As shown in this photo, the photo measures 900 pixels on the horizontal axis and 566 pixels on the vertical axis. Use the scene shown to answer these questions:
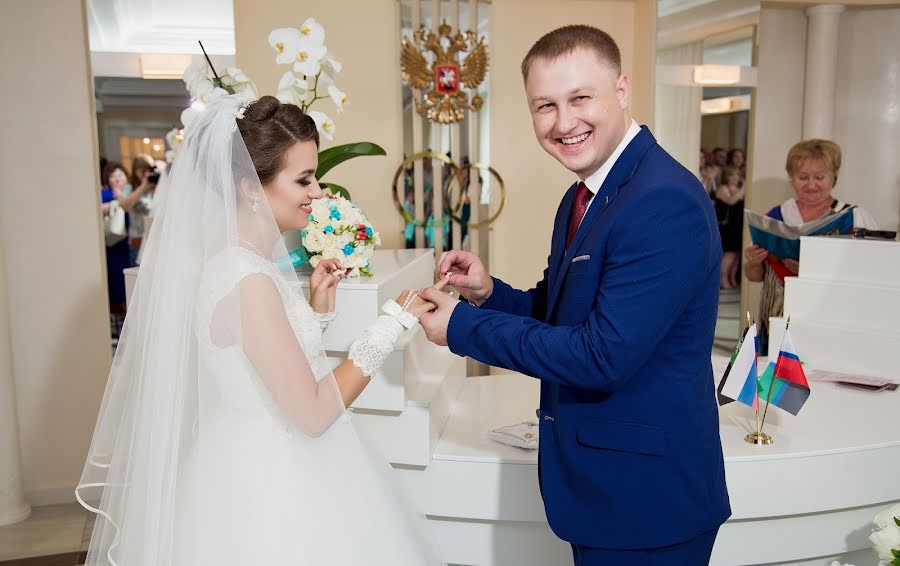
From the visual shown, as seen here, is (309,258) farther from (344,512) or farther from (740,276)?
(740,276)

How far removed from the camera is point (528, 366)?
5.63 feet

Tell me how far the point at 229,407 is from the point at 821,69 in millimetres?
5789

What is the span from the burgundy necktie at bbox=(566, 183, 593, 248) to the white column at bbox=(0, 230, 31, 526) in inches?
127

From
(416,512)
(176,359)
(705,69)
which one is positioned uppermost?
(705,69)

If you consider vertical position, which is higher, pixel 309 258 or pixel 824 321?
pixel 309 258

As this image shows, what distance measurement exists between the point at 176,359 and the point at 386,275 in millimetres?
847

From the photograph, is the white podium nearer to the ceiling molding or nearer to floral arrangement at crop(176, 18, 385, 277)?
floral arrangement at crop(176, 18, 385, 277)

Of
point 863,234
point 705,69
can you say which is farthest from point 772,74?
point 863,234

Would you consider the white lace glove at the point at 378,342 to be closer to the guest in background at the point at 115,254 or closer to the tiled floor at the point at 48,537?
the tiled floor at the point at 48,537

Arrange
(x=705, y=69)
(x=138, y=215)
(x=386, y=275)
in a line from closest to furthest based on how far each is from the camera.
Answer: (x=386, y=275), (x=138, y=215), (x=705, y=69)

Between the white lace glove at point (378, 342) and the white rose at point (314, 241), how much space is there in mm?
529

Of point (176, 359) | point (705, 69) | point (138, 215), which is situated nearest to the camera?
point (176, 359)

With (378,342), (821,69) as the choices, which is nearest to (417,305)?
(378,342)

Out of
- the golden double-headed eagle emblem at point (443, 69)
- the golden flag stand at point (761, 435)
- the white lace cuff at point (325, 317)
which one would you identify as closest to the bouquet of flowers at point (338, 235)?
the white lace cuff at point (325, 317)
